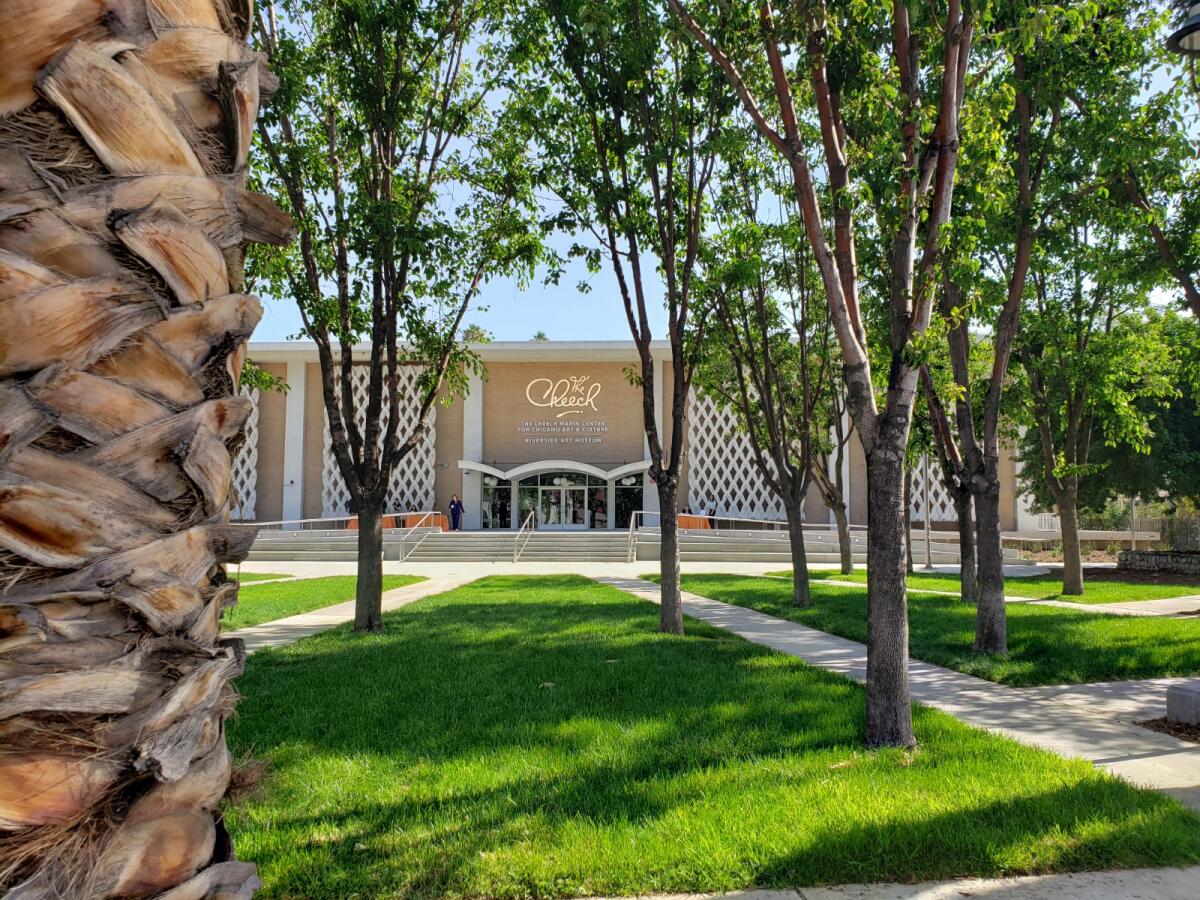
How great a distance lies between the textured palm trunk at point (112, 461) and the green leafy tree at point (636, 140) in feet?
26.7

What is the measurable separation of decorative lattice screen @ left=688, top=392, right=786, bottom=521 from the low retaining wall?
588 inches

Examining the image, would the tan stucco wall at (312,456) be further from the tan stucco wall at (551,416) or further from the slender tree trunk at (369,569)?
the slender tree trunk at (369,569)

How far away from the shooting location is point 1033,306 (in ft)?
52.1

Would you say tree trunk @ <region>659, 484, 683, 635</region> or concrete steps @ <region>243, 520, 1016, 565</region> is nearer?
tree trunk @ <region>659, 484, 683, 635</region>

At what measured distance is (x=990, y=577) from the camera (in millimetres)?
8578

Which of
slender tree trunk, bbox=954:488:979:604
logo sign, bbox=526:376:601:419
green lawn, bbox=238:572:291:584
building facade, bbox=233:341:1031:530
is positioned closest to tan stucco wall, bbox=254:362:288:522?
building facade, bbox=233:341:1031:530

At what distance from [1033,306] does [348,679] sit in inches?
603

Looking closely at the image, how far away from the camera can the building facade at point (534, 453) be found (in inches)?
1414

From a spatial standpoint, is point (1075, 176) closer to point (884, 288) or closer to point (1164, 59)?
point (1164, 59)

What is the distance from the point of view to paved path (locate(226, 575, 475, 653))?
990 cm

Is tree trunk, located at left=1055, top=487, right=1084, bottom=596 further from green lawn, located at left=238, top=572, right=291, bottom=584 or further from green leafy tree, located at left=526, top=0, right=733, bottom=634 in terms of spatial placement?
green lawn, located at left=238, top=572, right=291, bottom=584

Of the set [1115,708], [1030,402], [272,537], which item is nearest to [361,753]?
[1115,708]

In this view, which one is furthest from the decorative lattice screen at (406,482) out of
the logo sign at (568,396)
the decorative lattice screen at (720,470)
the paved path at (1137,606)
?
the paved path at (1137,606)

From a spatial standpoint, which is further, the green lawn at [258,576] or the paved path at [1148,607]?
the green lawn at [258,576]
